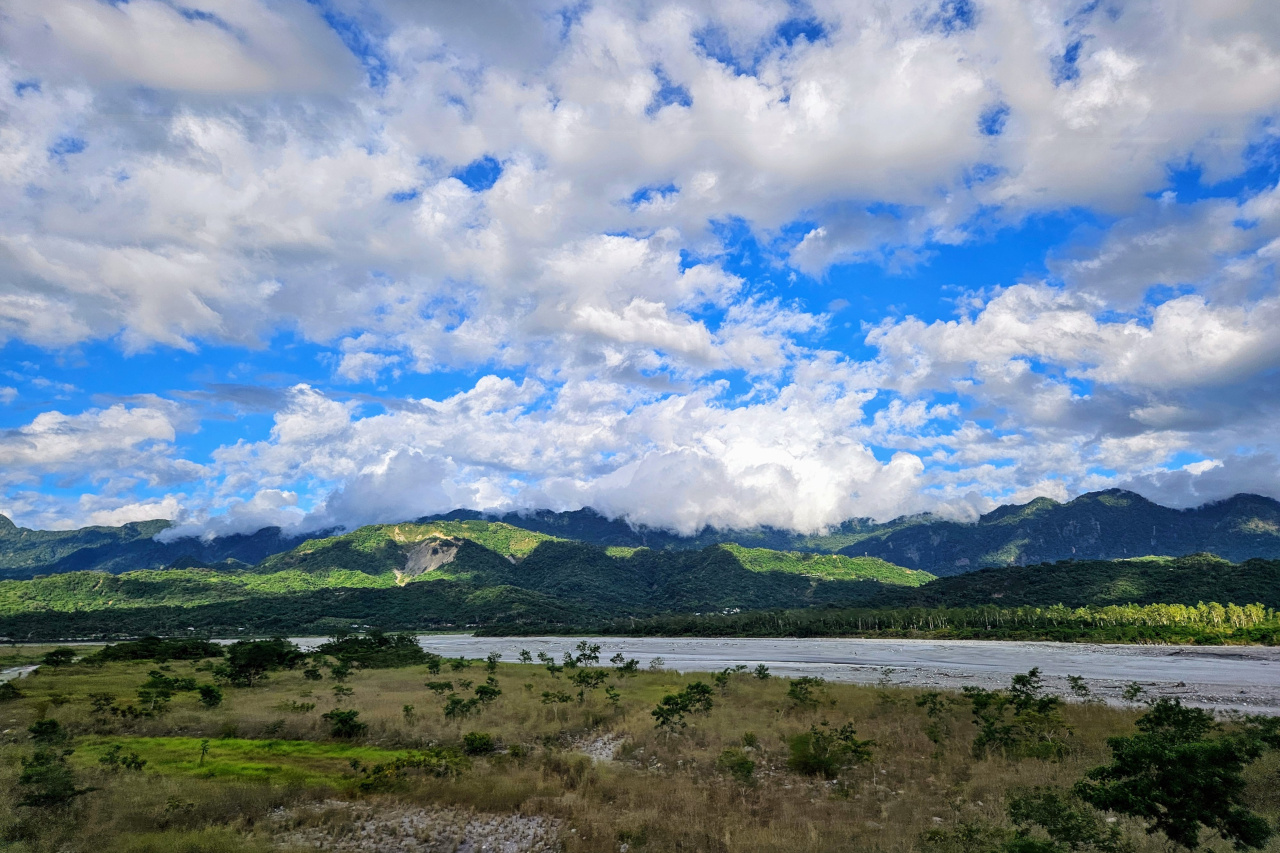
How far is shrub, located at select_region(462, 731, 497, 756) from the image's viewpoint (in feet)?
125

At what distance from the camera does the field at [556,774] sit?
74.3 feet

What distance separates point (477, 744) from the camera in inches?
1508

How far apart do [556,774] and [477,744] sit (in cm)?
839

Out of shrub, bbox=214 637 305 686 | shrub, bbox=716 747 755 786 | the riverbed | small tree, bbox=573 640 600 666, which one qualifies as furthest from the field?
small tree, bbox=573 640 600 666

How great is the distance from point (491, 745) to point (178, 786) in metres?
17.3

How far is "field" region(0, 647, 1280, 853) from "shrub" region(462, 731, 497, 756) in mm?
108

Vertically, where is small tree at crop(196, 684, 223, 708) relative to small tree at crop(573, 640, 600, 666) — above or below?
above

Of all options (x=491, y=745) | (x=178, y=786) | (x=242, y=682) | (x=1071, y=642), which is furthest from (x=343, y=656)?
(x=1071, y=642)

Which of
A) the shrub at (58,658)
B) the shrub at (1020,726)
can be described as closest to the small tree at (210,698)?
the shrub at (1020,726)

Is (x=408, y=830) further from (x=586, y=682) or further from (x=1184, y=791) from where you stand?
(x=586, y=682)

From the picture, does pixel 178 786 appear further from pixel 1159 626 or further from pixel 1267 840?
pixel 1159 626

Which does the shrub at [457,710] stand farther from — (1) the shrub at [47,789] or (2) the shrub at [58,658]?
(2) the shrub at [58,658]

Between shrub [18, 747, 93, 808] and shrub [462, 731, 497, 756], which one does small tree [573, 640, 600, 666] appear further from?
shrub [18, 747, 93, 808]

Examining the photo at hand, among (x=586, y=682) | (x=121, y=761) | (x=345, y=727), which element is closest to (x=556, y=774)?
(x=345, y=727)
